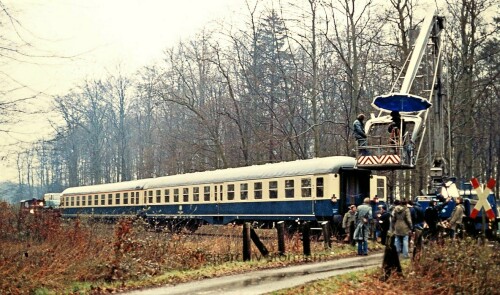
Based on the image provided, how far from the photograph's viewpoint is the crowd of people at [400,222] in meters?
17.3

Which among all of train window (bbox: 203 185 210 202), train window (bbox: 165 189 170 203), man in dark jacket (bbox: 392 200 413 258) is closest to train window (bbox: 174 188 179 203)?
train window (bbox: 165 189 170 203)

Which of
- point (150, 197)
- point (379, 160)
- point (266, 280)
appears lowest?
point (266, 280)

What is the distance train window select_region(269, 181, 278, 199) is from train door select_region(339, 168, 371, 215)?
313cm

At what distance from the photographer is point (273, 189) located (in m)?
25.7

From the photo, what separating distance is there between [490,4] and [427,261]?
2683 cm

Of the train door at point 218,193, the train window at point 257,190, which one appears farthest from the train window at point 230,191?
the train window at point 257,190

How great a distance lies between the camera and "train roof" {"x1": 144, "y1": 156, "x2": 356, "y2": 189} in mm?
23719

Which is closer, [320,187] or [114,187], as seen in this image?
[320,187]

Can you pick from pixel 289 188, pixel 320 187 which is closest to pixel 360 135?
pixel 320 187

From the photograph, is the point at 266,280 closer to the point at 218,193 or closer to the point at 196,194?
the point at 218,193

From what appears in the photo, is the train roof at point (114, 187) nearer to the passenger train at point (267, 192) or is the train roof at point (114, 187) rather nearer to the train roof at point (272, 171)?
the passenger train at point (267, 192)

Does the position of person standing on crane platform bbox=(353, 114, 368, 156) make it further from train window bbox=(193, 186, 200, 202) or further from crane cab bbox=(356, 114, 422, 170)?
train window bbox=(193, 186, 200, 202)

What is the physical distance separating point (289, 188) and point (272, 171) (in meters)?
1.49

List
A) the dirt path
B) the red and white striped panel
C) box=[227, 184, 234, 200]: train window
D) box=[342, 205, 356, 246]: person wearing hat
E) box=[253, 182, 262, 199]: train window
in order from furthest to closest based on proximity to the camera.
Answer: box=[227, 184, 234, 200]: train window
box=[253, 182, 262, 199]: train window
the red and white striped panel
box=[342, 205, 356, 246]: person wearing hat
the dirt path
